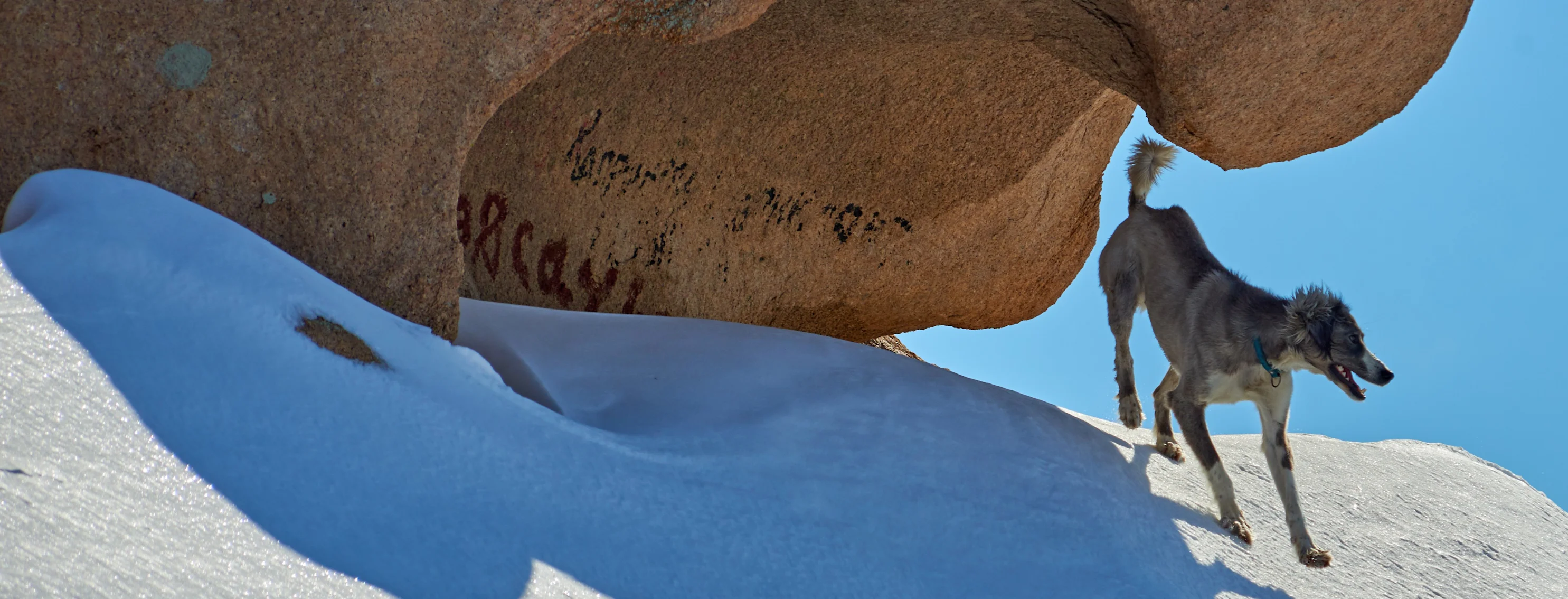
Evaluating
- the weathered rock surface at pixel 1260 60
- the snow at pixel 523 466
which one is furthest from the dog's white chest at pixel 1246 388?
the weathered rock surface at pixel 1260 60

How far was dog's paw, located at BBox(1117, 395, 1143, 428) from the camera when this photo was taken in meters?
5.26

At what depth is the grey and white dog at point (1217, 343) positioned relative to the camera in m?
4.29

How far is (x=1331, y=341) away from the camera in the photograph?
429 cm

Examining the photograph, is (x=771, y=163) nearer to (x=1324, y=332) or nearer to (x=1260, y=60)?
(x=1260, y=60)

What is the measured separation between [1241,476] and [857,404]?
208 cm

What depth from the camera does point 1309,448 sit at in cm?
613

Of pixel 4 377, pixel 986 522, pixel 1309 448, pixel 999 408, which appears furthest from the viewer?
pixel 1309 448

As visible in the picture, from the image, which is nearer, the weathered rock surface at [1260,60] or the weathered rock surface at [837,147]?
the weathered rock surface at [1260,60]

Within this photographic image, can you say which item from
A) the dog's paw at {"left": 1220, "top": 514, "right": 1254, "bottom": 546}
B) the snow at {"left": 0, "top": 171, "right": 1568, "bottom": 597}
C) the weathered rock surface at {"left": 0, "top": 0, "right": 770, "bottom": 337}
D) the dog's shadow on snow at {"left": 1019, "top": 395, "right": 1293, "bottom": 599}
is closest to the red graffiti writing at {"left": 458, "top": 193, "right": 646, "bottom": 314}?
the snow at {"left": 0, "top": 171, "right": 1568, "bottom": 597}

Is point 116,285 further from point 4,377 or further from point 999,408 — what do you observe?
point 999,408

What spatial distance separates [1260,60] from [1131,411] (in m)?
1.76

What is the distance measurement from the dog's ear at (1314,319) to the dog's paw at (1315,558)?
30.4 inches

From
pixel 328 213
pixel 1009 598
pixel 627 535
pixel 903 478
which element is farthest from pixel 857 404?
pixel 328 213

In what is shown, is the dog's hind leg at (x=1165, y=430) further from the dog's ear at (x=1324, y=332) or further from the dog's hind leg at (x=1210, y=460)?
the dog's ear at (x=1324, y=332)
